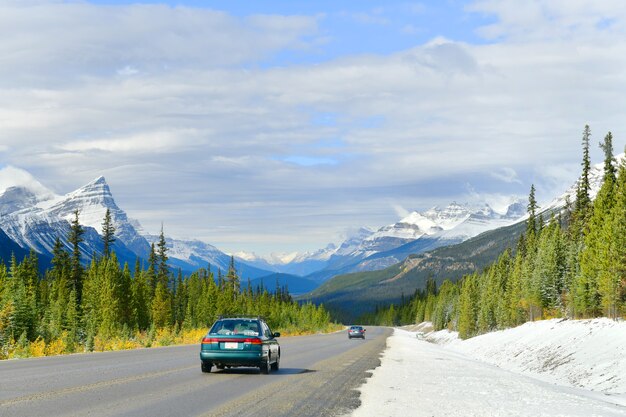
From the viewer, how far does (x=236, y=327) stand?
23.2m

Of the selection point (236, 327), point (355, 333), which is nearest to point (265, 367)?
point (236, 327)

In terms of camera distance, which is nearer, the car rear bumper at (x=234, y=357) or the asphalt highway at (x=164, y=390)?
the asphalt highway at (x=164, y=390)

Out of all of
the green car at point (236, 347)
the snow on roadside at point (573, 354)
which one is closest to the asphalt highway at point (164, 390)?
the green car at point (236, 347)

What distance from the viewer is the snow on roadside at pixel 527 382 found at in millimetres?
15422

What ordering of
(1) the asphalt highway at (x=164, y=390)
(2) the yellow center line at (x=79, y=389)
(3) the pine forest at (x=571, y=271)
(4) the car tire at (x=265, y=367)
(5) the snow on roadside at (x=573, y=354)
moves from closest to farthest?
1. (1) the asphalt highway at (x=164, y=390)
2. (2) the yellow center line at (x=79, y=389)
3. (4) the car tire at (x=265, y=367)
4. (5) the snow on roadside at (x=573, y=354)
5. (3) the pine forest at (x=571, y=271)

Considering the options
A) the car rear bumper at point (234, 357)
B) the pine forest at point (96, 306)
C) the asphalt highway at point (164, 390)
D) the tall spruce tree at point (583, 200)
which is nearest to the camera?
the asphalt highway at point (164, 390)

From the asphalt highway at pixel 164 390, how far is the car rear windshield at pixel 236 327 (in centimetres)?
136

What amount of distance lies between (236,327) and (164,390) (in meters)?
6.27

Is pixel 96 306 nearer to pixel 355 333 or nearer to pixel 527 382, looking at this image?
pixel 355 333

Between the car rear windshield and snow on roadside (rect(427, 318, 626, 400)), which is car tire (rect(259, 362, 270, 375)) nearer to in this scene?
the car rear windshield

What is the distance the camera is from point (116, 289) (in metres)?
78.1

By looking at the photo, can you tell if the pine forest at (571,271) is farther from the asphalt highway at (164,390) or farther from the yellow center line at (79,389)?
the yellow center line at (79,389)

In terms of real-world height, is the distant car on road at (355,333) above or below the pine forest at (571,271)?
below

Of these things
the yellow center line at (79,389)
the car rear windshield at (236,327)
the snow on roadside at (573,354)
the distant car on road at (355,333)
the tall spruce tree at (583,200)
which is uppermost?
the tall spruce tree at (583,200)
